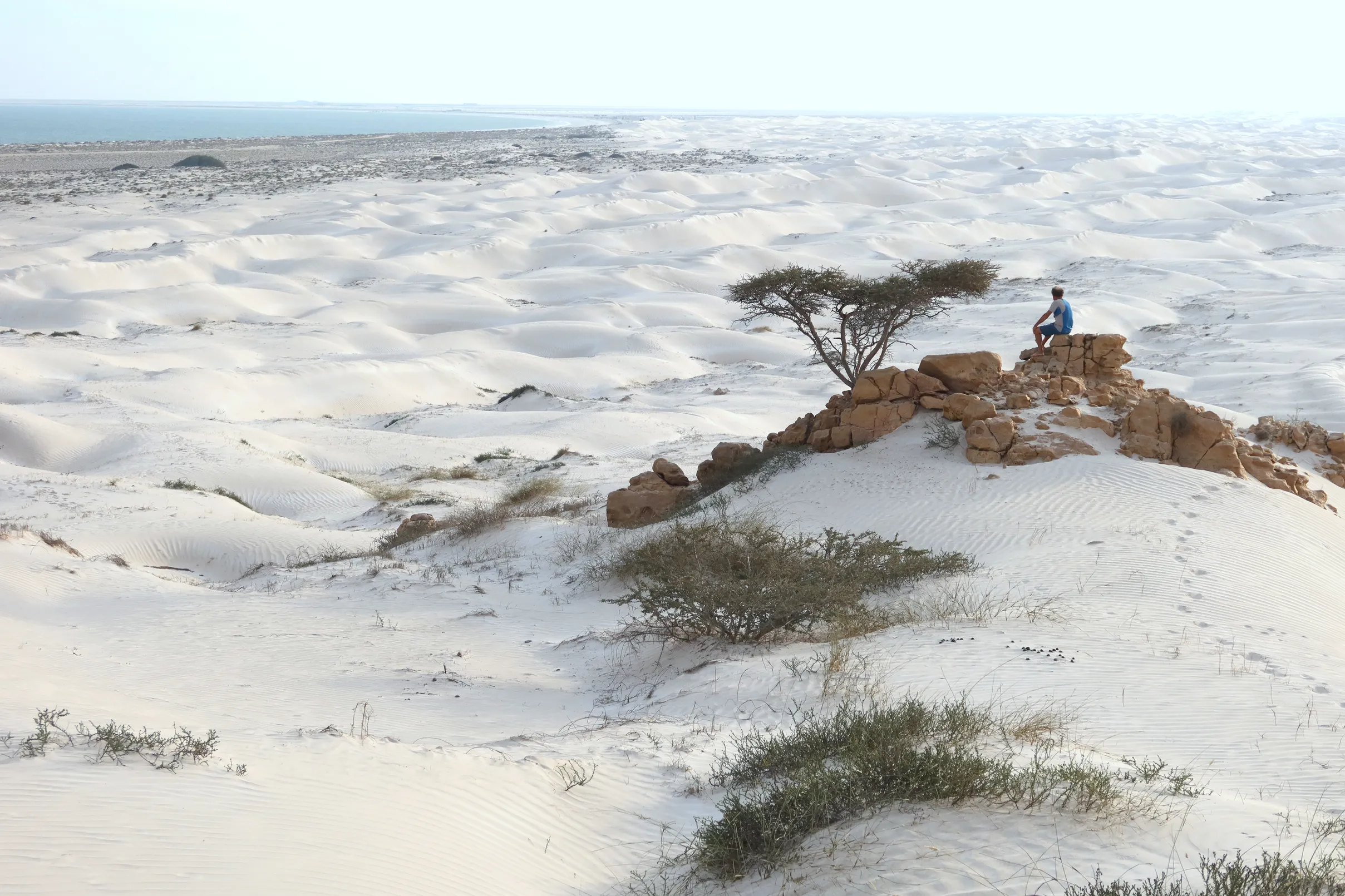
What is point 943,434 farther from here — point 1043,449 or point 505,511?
point 505,511

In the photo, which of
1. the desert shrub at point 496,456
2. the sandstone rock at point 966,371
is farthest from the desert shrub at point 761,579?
the desert shrub at point 496,456

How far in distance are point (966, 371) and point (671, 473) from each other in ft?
12.2

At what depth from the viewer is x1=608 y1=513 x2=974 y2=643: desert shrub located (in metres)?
7.48

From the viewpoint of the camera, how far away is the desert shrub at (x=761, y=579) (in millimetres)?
7484

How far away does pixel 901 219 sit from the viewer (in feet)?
158

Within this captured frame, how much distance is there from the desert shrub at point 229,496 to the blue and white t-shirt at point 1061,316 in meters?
11.2

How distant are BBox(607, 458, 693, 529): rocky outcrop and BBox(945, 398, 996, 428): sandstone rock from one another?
326cm

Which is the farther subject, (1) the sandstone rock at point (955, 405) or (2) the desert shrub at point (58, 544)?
(1) the sandstone rock at point (955, 405)

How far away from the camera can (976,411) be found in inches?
456

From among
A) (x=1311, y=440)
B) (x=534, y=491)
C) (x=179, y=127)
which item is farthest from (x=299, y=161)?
(x=179, y=127)

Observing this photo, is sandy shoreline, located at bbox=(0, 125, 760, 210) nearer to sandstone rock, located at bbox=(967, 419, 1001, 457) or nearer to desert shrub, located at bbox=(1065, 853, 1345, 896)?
sandstone rock, located at bbox=(967, 419, 1001, 457)

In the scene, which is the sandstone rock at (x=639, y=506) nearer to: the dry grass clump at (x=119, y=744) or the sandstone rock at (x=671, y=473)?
the sandstone rock at (x=671, y=473)

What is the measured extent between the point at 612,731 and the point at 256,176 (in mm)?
68510

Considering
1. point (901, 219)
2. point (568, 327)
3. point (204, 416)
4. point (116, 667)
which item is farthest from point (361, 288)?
point (116, 667)
